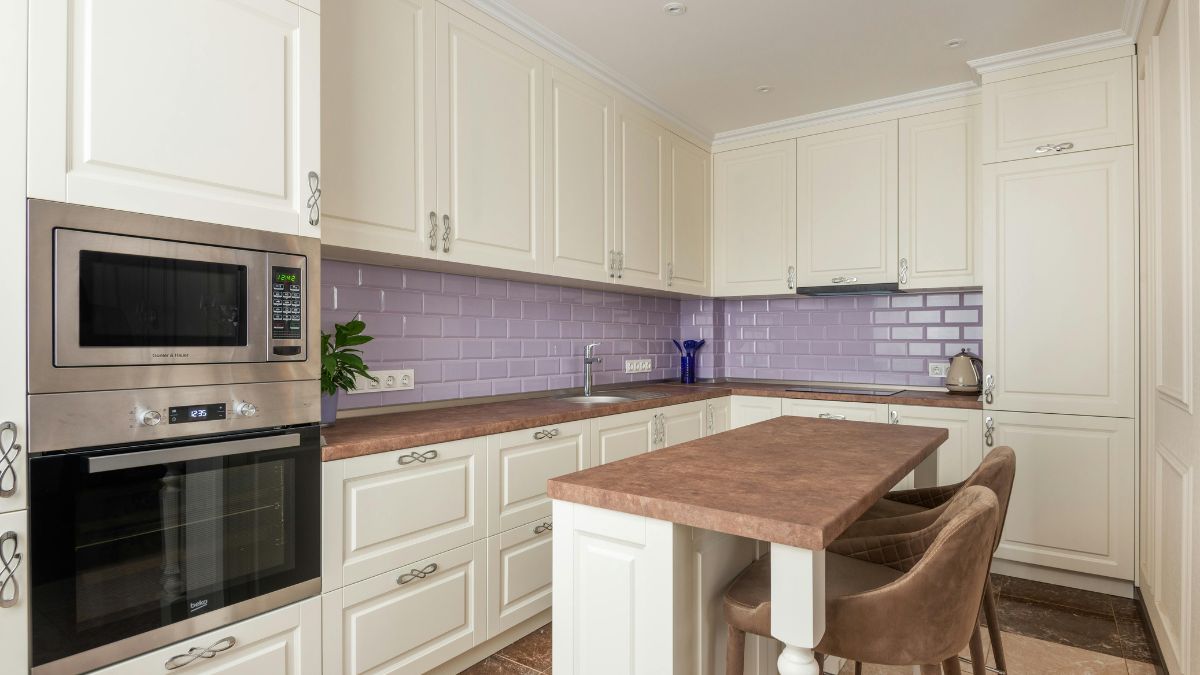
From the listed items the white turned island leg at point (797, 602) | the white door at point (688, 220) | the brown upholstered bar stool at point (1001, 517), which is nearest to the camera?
the white turned island leg at point (797, 602)

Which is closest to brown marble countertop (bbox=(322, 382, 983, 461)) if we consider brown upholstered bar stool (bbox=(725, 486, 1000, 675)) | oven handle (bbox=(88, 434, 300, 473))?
oven handle (bbox=(88, 434, 300, 473))

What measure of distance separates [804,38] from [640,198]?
44.8 inches

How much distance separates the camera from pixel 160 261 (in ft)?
4.67

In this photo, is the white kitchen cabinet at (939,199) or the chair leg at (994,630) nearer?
the chair leg at (994,630)

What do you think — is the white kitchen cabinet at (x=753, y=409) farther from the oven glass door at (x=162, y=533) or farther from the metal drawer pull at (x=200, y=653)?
the metal drawer pull at (x=200, y=653)

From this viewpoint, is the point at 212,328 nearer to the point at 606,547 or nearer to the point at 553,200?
the point at 606,547

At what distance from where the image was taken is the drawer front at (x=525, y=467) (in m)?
2.31

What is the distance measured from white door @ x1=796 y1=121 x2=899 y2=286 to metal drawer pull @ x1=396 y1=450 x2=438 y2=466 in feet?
8.96

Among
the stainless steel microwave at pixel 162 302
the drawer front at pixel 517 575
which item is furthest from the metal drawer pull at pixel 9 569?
the drawer front at pixel 517 575

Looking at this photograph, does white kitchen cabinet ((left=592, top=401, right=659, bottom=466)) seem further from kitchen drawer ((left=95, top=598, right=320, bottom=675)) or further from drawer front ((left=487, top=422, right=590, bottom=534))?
kitchen drawer ((left=95, top=598, right=320, bottom=675))

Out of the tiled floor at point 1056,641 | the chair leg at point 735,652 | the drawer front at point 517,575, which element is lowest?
the tiled floor at point 1056,641

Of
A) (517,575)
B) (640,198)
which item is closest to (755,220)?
(640,198)

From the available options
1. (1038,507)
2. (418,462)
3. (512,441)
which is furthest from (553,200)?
(1038,507)

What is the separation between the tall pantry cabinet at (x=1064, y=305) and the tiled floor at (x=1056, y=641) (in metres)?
0.22
